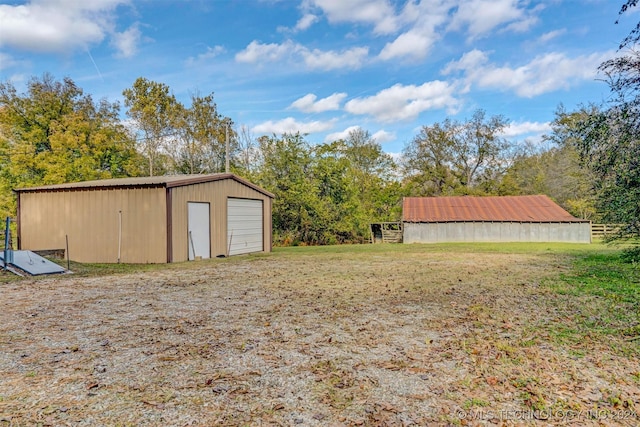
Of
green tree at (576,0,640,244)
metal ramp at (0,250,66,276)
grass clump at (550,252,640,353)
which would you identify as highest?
green tree at (576,0,640,244)

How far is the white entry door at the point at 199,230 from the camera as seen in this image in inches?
464

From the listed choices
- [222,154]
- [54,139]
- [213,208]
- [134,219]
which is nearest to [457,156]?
[222,154]

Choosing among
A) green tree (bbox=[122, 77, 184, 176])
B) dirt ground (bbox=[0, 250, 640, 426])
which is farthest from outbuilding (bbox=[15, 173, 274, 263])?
green tree (bbox=[122, 77, 184, 176])

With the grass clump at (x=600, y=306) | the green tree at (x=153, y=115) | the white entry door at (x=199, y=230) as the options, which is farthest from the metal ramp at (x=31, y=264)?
the green tree at (x=153, y=115)

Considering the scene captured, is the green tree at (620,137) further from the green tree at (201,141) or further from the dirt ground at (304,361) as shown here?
the green tree at (201,141)

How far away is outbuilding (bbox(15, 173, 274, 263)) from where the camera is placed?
36.1ft

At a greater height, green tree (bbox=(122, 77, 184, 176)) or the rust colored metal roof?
green tree (bbox=(122, 77, 184, 176))

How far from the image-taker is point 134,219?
11.2 meters

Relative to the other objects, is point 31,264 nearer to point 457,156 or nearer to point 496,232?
point 496,232

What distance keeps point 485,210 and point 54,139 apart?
26.0 metres

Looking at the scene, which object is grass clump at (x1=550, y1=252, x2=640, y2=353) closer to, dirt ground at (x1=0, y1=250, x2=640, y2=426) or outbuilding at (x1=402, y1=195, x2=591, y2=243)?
dirt ground at (x1=0, y1=250, x2=640, y2=426)

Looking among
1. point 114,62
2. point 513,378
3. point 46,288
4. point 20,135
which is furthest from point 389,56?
point 20,135

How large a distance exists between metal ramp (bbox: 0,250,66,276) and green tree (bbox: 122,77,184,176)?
1662 centimetres

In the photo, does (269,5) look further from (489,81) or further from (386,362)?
(386,362)
